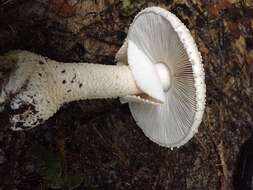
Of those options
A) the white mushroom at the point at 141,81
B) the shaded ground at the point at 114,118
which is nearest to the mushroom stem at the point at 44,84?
the white mushroom at the point at 141,81

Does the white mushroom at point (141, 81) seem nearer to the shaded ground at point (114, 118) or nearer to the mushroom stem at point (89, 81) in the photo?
the mushroom stem at point (89, 81)

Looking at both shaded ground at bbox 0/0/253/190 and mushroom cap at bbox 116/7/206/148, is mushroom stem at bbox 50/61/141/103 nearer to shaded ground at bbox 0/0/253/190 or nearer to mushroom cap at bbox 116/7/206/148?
mushroom cap at bbox 116/7/206/148

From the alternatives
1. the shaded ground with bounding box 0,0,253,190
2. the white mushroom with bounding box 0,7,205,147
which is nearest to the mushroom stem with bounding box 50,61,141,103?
the white mushroom with bounding box 0,7,205,147

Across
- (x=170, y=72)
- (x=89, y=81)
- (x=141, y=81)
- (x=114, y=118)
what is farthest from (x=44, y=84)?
(x=114, y=118)

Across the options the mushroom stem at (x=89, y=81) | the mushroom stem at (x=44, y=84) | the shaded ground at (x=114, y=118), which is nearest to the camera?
the mushroom stem at (x=44, y=84)

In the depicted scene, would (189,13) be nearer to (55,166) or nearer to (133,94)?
(133,94)

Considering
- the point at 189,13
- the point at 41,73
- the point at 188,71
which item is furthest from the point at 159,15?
the point at 189,13
